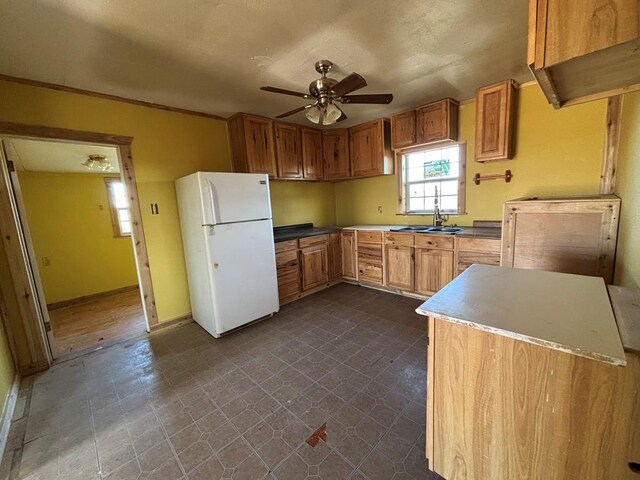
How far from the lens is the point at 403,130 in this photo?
3.37 m

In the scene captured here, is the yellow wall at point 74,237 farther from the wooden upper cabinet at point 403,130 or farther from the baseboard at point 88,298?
the wooden upper cabinet at point 403,130

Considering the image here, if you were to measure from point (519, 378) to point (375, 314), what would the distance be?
2.16 metres

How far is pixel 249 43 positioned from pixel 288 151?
73.1 inches

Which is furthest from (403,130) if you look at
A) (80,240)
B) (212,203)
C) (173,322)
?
→ (80,240)

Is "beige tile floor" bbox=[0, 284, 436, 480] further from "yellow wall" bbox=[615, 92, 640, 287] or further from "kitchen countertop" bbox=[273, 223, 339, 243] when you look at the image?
"yellow wall" bbox=[615, 92, 640, 287]

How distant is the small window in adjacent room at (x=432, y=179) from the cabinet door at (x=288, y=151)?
1497 mm

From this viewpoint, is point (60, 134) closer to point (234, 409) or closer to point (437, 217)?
point (234, 409)

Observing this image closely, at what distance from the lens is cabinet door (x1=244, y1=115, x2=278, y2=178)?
323 cm

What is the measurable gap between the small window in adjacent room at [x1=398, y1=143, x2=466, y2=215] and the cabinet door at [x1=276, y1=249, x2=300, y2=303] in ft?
5.82

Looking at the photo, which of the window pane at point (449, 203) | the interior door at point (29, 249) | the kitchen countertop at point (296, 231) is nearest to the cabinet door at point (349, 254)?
the kitchen countertop at point (296, 231)

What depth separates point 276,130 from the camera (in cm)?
351

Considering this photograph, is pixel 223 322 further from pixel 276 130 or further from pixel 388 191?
pixel 388 191

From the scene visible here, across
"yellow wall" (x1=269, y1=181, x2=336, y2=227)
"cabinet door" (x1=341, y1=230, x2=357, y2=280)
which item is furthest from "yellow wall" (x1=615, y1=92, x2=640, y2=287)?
"yellow wall" (x1=269, y1=181, x2=336, y2=227)

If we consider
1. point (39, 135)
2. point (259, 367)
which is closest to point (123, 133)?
point (39, 135)
